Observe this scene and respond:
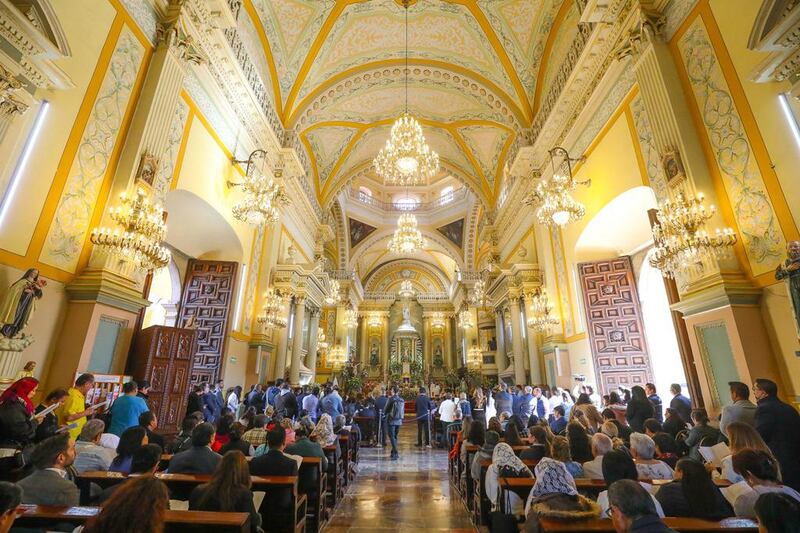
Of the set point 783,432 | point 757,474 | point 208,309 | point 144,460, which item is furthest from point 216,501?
point 208,309

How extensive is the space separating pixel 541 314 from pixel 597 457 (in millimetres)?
6090

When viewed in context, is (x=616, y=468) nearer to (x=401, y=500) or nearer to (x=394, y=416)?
(x=401, y=500)

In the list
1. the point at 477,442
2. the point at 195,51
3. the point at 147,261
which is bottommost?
the point at 477,442

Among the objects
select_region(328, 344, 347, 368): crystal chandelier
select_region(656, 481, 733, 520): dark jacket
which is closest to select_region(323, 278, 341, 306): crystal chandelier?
select_region(328, 344, 347, 368): crystal chandelier

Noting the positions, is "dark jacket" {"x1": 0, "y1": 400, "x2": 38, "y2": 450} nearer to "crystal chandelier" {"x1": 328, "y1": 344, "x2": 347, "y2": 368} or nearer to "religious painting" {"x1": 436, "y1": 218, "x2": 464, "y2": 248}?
"crystal chandelier" {"x1": 328, "y1": 344, "x2": 347, "y2": 368}

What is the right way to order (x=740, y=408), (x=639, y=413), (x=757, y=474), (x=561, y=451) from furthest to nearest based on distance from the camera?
1. (x=639, y=413)
2. (x=740, y=408)
3. (x=561, y=451)
4. (x=757, y=474)

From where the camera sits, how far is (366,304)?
84.8 feet

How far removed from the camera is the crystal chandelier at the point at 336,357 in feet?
62.7

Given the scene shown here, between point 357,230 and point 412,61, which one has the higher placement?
point 412,61

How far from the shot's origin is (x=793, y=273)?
3240 millimetres

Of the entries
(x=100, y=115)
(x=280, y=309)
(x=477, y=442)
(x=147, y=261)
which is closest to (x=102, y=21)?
(x=100, y=115)

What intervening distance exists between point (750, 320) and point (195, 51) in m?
8.18

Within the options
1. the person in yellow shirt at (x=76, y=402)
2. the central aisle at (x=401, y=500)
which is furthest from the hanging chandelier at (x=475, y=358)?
the person in yellow shirt at (x=76, y=402)

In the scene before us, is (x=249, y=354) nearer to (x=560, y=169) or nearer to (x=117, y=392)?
(x=117, y=392)
